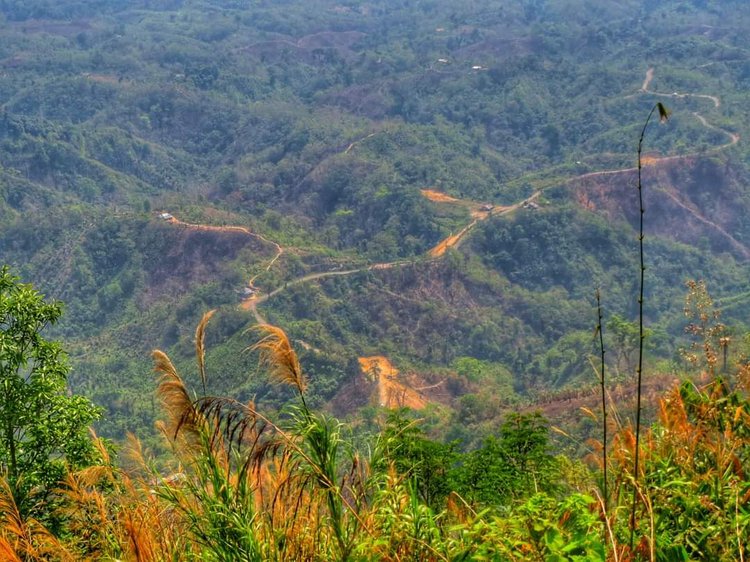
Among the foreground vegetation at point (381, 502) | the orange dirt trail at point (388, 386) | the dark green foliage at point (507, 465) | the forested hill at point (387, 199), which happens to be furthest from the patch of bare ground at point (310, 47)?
the foreground vegetation at point (381, 502)

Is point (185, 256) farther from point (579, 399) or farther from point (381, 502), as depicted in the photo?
point (381, 502)

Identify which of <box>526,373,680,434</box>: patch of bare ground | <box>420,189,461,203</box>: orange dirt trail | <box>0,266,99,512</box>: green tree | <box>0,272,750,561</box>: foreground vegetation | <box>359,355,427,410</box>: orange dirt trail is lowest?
<box>359,355,427,410</box>: orange dirt trail

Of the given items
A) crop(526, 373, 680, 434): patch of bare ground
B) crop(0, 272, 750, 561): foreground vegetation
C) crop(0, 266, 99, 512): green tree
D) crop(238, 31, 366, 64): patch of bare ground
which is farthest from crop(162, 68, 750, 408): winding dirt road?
crop(238, 31, 366, 64): patch of bare ground

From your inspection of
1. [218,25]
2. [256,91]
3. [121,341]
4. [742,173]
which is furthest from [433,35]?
[121,341]

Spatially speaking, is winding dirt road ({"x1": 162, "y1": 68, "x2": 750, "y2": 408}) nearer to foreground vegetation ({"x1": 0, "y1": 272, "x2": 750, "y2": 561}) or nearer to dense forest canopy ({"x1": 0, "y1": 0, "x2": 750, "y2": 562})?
dense forest canopy ({"x1": 0, "y1": 0, "x2": 750, "y2": 562})

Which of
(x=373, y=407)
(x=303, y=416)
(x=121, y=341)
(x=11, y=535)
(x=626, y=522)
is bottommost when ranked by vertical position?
(x=121, y=341)

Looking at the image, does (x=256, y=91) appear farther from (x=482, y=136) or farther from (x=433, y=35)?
(x=482, y=136)
